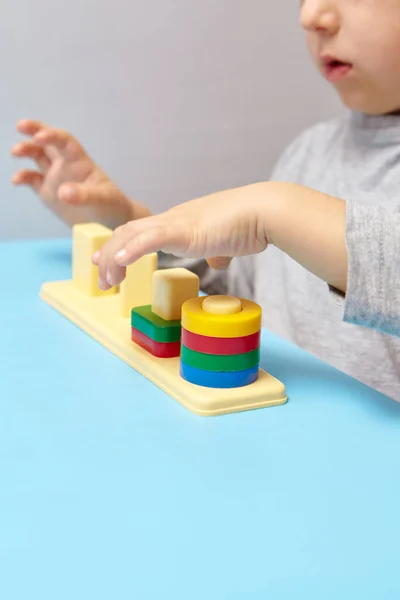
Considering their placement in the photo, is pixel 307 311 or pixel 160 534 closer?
pixel 160 534

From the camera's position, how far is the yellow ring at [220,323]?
0.52 metres

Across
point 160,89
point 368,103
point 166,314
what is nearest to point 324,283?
point 368,103

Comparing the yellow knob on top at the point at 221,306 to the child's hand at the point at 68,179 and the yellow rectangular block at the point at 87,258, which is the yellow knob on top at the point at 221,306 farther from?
the child's hand at the point at 68,179

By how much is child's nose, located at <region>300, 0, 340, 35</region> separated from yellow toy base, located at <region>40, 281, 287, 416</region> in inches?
12.6

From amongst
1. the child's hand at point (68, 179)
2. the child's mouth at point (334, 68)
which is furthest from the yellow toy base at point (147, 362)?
the child's mouth at point (334, 68)

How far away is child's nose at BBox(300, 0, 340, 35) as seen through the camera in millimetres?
776

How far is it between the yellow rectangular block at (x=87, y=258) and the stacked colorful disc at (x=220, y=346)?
190 millimetres

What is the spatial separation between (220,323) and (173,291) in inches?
2.8

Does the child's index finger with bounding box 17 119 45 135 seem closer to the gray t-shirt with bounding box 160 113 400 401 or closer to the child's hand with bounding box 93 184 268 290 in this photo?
the gray t-shirt with bounding box 160 113 400 401

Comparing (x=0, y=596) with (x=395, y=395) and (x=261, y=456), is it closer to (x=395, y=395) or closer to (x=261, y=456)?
(x=261, y=456)

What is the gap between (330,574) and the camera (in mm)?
352

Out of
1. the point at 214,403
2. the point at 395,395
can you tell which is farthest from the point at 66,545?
the point at 395,395

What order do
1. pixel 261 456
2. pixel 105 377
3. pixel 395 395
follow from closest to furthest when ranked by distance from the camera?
pixel 261 456 → pixel 105 377 → pixel 395 395

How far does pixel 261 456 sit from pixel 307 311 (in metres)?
0.41
